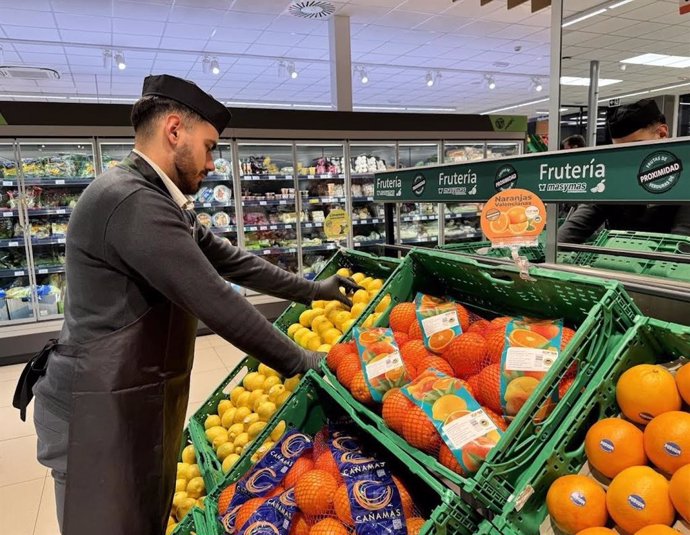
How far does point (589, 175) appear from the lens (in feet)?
4.71

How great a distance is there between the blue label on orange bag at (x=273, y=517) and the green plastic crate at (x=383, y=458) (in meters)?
0.18

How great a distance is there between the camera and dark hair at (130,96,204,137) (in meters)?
1.46

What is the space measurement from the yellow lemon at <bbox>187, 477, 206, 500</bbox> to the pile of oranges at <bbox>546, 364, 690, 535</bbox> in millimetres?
1430

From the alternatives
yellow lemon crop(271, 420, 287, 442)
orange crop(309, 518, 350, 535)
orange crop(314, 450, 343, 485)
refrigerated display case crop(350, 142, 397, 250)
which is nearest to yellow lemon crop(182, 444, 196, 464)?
yellow lemon crop(271, 420, 287, 442)

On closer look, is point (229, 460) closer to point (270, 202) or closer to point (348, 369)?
point (348, 369)

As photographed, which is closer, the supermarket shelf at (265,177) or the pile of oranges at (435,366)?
the pile of oranges at (435,366)

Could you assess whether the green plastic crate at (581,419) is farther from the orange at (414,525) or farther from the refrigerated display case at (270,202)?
the refrigerated display case at (270,202)

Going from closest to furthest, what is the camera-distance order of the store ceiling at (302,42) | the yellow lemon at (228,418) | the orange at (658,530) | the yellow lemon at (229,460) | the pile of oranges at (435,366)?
the orange at (658,530)
the pile of oranges at (435,366)
the yellow lemon at (229,460)
the yellow lemon at (228,418)
the store ceiling at (302,42)

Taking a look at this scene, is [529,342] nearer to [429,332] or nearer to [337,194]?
[429,332]

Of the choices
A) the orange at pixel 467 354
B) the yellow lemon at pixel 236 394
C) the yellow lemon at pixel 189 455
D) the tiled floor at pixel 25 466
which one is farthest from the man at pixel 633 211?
the tiled floor at pixel 25 466

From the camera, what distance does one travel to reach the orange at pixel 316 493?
126 centimetres

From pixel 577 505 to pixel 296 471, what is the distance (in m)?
0.79

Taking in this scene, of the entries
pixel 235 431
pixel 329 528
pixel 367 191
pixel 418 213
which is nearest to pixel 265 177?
pixel 367 191

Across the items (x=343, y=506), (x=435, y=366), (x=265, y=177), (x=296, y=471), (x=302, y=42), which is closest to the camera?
(x=343, y=506)
